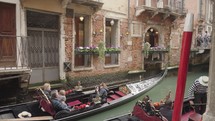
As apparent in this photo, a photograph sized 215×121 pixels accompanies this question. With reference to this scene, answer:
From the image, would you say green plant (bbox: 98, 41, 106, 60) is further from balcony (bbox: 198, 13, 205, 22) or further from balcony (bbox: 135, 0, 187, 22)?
balcony (bbox: 198, 13, 205, 22)

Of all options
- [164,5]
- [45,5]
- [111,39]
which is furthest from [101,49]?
[164,5]

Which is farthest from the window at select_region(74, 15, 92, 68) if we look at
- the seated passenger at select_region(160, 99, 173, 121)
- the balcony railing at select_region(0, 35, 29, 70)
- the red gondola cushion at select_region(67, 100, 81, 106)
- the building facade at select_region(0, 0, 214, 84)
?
the seated passenger at select_region(160, 99, 173, 121)

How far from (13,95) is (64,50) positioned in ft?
6.88

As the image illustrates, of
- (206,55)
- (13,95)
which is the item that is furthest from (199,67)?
(13,95)

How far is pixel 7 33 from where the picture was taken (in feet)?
19.2

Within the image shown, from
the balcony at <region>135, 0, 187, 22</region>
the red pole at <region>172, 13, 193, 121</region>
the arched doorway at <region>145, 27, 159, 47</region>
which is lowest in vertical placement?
the red pole at <region>172, 13, 193, 121</region>

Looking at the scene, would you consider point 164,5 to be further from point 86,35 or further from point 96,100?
point 96,100

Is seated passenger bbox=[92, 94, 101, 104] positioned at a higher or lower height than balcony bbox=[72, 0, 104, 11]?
lower

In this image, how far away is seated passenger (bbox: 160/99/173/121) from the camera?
12.2 ft

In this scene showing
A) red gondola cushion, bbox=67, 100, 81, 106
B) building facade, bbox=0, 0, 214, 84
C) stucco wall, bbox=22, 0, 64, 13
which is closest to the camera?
red gondola cushion, bbox=67, 100, 81, 106

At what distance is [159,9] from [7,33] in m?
6.84

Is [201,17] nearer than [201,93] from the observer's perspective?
No

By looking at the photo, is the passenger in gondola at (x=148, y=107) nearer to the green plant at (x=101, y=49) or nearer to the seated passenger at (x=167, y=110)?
the seated passenger at (x=167, y=110)

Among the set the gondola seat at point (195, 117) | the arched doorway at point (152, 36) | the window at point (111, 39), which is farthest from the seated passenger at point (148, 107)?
the arched doorway at point (152, 36)
